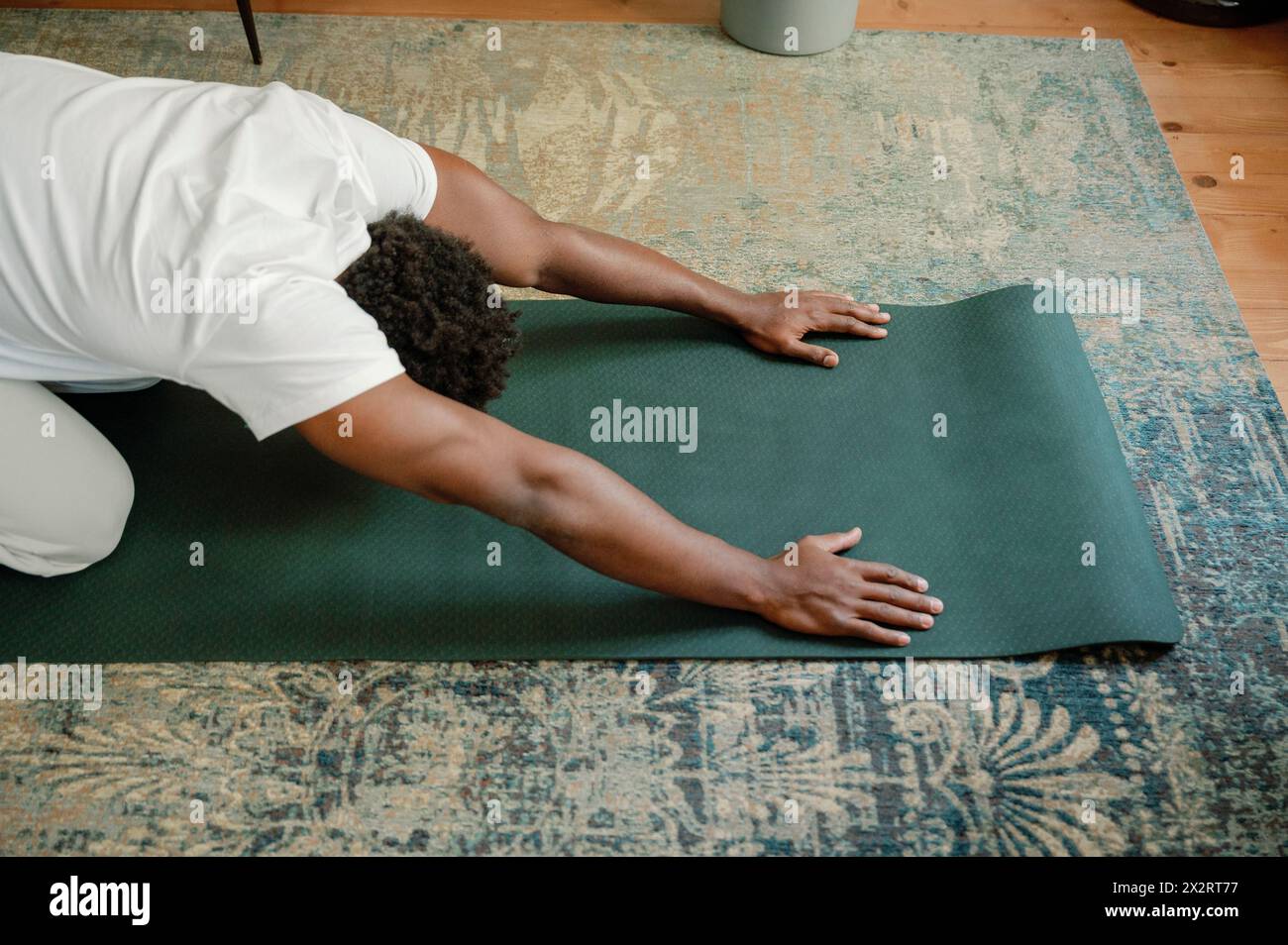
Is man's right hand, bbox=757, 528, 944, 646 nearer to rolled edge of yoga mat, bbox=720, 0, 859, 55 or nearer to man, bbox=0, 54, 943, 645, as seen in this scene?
man, bbox=0, 54, 943, 645

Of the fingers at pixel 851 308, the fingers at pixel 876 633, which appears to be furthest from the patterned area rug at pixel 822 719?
the fingers at pixel 851 308

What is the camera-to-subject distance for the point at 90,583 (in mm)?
1476

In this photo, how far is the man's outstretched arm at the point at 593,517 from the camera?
46.8 inches

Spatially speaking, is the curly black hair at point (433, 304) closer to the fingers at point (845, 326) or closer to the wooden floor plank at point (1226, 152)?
the fingers at point (845, 326)

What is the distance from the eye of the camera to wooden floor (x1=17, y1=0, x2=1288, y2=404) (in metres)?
2.09

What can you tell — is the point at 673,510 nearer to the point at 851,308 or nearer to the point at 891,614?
the point at 891,614

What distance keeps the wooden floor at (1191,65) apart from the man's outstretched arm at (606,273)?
805mm

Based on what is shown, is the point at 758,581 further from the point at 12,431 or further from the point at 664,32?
the point at 664,32

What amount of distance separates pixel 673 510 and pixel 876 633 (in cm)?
32

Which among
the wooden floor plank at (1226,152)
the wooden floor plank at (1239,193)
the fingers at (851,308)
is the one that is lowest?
the fingers at (851,308)

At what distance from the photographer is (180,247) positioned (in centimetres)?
117

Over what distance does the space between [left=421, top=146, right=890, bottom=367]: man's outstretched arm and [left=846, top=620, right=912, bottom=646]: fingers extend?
1.52ft

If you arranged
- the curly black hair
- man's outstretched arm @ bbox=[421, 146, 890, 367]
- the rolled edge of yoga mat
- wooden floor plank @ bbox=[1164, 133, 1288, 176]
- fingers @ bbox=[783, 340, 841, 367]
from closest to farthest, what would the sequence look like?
the curly black hair → man's outstretched arm @ bbox=[421, 146, 890, 367] → fingers @ bbox=[783, 340, 841, 367] → wooden floor plank @ bbox=[1164, 133, 1288, 176] → the rolled edge of yoga mat

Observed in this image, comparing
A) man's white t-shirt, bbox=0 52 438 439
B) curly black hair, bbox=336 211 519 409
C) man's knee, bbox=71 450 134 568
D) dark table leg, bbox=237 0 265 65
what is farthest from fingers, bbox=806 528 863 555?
dark table leg, bbox=237 0 265 65
